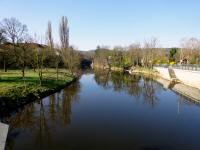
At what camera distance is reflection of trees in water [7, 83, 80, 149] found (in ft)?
60.3

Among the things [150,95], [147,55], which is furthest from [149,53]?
[150,95]

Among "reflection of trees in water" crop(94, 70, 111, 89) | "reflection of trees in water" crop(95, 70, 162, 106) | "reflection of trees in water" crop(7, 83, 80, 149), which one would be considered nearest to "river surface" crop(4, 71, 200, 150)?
"reflection of trees in water" crop(7, 83, 80, 149)

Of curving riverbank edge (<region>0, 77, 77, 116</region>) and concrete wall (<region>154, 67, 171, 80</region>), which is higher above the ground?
concrete wall (<region>154, 67, 171, 80</region>)

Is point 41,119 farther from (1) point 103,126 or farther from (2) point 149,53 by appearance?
(2) point 149,53

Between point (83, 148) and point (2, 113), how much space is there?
10706 mm

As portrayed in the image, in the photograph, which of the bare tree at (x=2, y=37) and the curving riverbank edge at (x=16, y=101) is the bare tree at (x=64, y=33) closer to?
the bare tree at (x=2, y=37)

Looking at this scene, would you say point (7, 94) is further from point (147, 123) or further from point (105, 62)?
point (105, 62)

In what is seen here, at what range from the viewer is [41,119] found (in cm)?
2353

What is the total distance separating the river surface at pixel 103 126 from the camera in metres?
16.9

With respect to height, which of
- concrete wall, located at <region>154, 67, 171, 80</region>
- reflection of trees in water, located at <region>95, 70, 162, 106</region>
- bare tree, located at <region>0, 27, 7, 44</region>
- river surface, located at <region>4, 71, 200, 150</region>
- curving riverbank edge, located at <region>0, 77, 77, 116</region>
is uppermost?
bare tree, located at <region>0, 27, 7, 44</region>

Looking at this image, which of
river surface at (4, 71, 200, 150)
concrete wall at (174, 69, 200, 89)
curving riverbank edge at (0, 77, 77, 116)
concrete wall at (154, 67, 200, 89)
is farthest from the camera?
concrete wall at (154, 67, 200, 89)

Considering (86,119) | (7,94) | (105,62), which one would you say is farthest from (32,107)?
(105,62)

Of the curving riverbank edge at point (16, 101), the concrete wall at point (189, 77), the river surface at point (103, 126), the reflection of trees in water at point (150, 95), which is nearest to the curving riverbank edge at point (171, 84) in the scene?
the concrete wall at point (189, 77)

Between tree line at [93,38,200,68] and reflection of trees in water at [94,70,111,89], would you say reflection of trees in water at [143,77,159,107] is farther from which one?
tree line at [93,38,200,68]
